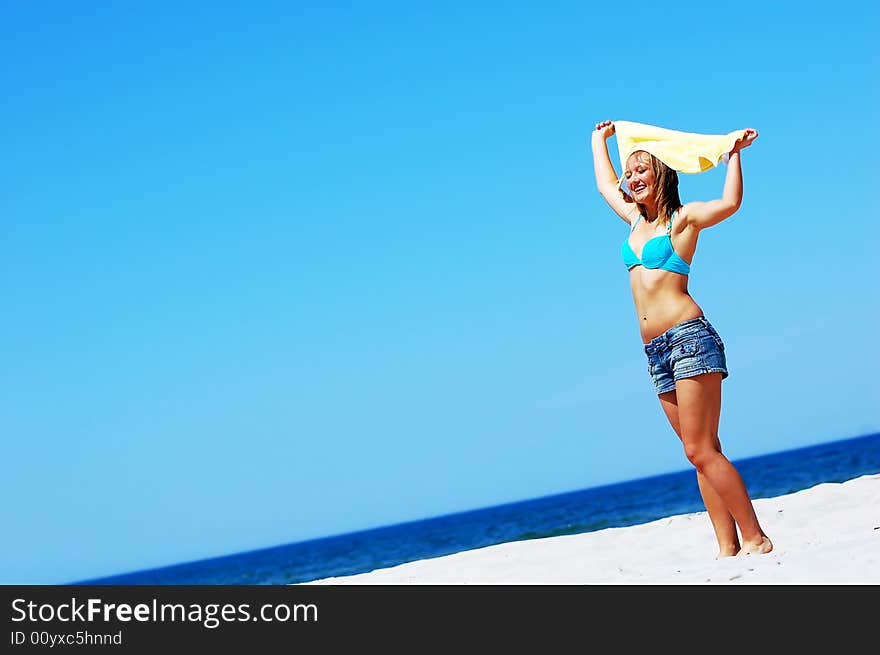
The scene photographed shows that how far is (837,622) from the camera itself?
3426 mm

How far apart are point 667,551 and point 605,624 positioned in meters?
3.12

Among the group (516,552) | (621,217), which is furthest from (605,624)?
(516,552)

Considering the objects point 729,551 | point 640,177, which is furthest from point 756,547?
point 640,177

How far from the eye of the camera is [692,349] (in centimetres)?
509

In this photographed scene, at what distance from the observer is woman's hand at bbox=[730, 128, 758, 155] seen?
5.31 m

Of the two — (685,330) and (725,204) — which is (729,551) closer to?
A: (685,330)

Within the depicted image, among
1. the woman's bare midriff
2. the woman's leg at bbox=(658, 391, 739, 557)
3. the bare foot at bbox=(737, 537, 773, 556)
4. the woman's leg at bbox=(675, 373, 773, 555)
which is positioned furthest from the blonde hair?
the bare foot at bbox=(737, 537, 773, 556)

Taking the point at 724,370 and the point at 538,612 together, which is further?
the point at 724,370

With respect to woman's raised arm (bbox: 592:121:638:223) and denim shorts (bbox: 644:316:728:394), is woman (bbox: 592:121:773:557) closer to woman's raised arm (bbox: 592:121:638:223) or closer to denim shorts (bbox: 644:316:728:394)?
denim shorts (bbox: 644:316:728:394)

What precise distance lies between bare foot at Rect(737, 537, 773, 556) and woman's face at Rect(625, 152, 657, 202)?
2029 millimetres

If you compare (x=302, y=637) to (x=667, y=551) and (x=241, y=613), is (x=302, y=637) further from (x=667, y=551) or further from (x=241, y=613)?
(x=667, y=551)

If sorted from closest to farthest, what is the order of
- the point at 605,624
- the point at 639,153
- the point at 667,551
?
1. the point at 605,624
2. the point at 639,153
3. the point at 667,551

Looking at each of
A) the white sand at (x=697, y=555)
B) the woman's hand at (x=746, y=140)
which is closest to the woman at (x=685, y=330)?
the woman's hand at (x=746, y=140)

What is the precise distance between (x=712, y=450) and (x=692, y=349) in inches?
23.3
